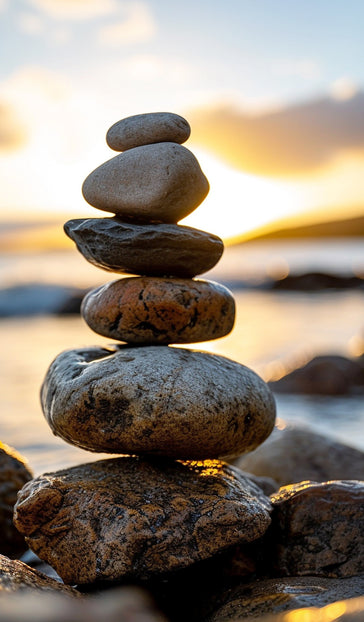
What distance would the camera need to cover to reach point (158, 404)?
11.7 feet

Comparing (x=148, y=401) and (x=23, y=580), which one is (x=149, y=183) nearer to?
(x=148, y=401)

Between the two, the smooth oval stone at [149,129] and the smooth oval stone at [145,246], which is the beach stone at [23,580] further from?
the smooth oval stone at [149,129]

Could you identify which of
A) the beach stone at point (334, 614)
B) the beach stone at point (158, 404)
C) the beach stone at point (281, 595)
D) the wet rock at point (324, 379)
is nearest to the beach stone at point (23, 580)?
the beach stone at point (281, 595)

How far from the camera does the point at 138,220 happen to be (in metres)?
4.28

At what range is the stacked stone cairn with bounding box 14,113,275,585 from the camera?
338cm

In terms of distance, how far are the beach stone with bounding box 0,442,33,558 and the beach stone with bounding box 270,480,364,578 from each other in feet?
6.26

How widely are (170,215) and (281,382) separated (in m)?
6.72

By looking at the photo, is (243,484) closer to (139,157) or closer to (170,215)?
(170,215)

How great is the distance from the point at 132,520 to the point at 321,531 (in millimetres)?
1104

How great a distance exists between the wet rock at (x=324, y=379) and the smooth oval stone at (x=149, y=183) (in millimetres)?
6635

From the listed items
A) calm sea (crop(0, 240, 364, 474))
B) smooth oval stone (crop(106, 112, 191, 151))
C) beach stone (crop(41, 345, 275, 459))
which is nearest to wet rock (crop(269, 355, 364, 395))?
calm sea (crop(0, 240, 364, 474))

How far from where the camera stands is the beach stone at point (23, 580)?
2572 mm

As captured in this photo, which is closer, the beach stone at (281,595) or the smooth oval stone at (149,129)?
the beach stone at (281,595)

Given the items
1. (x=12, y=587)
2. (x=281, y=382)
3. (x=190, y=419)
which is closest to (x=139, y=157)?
(x=190, y=419)
